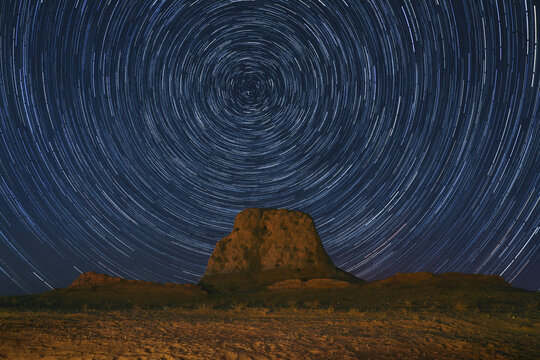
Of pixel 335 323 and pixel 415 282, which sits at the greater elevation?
pixel 415 282

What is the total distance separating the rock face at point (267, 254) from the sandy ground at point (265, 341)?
28.5 metres

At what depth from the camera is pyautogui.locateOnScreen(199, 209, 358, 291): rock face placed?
40.5 meters

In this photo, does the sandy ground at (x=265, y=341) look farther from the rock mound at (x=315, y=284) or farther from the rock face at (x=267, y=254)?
the rock face at (x=267, y=254)

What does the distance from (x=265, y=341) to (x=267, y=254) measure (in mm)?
35018

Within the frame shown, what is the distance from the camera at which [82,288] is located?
30594 millimetres

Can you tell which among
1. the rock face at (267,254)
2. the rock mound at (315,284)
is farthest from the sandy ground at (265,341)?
the rock face at (267,254)

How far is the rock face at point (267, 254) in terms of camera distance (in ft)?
133

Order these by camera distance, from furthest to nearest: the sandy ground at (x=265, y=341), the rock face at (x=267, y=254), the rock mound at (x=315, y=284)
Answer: the rock face at (x=267, y=254) < the rock mound at (x=315, y=284) < the sandy ground at (x=265, y=341)

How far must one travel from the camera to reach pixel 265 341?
8.53 meters

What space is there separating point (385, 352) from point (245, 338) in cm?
342

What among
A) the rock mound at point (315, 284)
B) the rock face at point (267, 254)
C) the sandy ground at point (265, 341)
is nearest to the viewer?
the sandy ground at point (265, 341)

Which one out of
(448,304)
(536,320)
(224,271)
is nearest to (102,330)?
(536,320)

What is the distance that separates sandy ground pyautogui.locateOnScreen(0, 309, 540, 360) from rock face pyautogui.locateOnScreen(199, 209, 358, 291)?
28.5m

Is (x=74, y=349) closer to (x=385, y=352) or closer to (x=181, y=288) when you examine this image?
(x=385, y=352)
